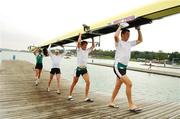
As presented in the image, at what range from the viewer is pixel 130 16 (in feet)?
20.3

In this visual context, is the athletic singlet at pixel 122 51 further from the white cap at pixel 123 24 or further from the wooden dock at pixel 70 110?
the wooden dock at pixel 70 110

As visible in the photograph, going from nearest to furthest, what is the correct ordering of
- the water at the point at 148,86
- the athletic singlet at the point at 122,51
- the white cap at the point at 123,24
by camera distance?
the white cap at the point at 123,24 → the athletic singlet at the point at 122,51 → the water at the point at 148,86

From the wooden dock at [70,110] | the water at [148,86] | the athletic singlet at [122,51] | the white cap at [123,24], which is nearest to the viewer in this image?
the wooden dock at [70,110]

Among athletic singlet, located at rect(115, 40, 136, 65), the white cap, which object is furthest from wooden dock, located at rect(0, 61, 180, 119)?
the white cap

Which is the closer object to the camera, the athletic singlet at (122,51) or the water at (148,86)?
the athletic singlet at (122,51)

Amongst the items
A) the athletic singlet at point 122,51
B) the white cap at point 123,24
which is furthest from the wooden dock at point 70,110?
the white cap at point 123,24

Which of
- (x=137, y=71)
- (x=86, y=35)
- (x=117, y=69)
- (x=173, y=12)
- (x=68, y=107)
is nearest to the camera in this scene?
(x=173, y=12)

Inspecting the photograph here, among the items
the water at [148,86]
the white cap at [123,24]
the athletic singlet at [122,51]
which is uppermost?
the white cap at [123,24]

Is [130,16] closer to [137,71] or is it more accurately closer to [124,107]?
[124,107]

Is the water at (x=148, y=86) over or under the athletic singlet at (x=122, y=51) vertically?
under

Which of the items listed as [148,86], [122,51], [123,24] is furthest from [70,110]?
[148,86]

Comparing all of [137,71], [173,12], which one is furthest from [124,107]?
[137,71]

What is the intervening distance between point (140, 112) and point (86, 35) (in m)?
3.17

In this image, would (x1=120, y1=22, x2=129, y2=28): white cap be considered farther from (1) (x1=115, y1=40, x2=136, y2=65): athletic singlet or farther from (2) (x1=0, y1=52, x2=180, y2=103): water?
(2) (x1=0, y1=52, x2=180, y2=103): water
